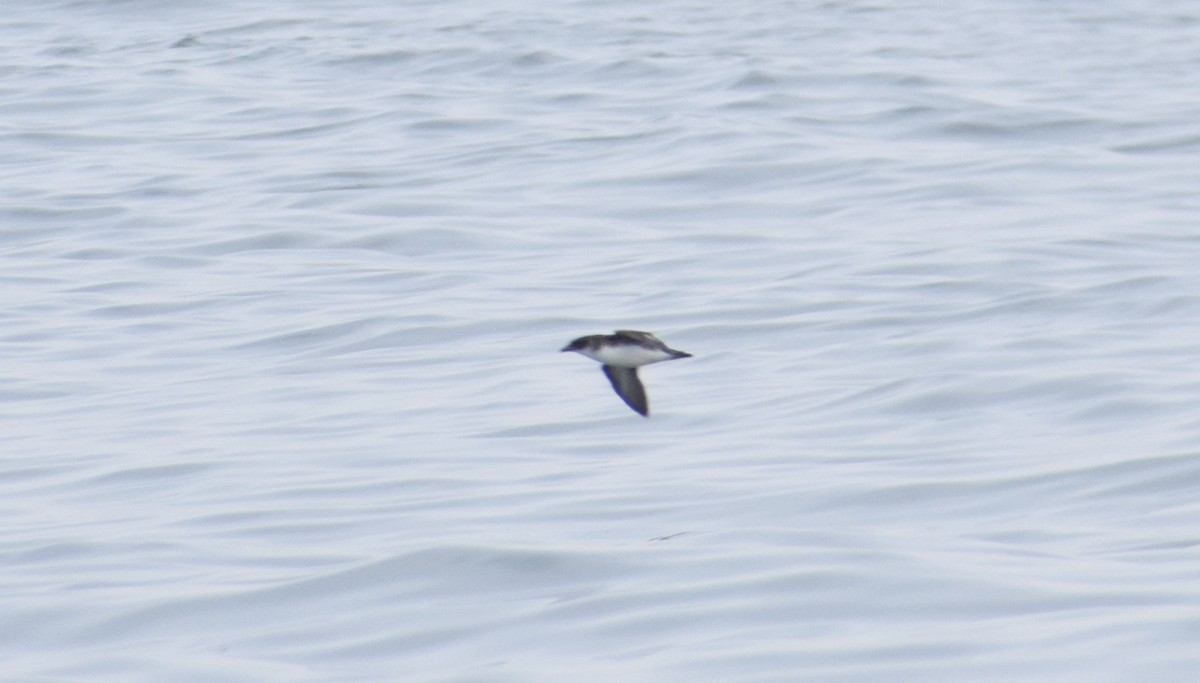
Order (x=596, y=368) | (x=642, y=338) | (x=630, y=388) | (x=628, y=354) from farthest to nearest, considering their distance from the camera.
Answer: (x=596, y=368) → (x=630, y=388) → (x=628, y=354) → (x=642, y=338)

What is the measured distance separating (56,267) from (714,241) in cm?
379

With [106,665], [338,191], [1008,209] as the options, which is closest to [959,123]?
[1008,209]

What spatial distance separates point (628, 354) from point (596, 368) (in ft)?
8.62

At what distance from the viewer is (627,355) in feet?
28.5

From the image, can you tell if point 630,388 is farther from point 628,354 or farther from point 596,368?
point 596,368

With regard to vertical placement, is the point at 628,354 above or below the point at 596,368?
above

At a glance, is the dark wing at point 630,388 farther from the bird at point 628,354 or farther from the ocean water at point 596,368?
the ocean water at point 596,368

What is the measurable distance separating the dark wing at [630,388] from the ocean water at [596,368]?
29 cm

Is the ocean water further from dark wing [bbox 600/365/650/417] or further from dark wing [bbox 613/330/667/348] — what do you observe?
dark wing [bbox 613/330/667/348]

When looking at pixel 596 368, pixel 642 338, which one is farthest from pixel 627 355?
pixel 596 368

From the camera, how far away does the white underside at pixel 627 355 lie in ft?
28.1

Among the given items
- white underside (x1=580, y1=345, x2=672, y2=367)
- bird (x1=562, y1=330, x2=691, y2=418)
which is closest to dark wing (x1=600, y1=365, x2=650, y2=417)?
bird (x1=562, y1=330, x2=691, y2=418)

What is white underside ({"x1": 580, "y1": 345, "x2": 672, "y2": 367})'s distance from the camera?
28.1 feet

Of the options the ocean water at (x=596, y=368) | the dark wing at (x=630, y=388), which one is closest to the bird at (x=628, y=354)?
the dark wing at (x=630, y=388)
